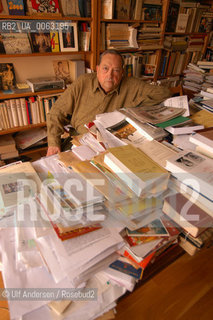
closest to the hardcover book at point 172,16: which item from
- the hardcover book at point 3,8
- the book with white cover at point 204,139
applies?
the hardcover book at point 3,8

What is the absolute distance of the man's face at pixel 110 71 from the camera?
1.59 meters

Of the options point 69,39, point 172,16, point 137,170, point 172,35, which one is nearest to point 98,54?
point 69,39

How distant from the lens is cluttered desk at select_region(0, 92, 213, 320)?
64cm

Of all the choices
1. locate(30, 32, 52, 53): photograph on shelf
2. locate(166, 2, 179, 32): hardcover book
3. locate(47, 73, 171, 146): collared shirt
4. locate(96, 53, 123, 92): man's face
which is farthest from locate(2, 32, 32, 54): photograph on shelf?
locate(166, 2, 179, 32): hardcover book

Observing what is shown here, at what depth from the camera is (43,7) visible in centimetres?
185

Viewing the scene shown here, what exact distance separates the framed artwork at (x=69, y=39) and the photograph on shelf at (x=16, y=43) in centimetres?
32

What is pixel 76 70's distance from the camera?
2334 millimetres

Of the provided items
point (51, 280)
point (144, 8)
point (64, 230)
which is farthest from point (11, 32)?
point (51, 280)

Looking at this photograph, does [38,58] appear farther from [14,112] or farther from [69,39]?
[14,112]

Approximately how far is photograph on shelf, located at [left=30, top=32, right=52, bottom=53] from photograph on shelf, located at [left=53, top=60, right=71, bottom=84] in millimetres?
298

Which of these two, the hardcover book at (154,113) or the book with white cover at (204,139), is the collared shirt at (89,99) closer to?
the hardcover book at (154,113)

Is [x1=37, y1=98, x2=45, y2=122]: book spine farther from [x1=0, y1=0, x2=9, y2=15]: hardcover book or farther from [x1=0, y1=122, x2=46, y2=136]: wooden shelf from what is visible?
[x1=0, y1=0, x2=9, y2=15]: hardcover book

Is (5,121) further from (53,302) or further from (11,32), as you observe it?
(53,302)

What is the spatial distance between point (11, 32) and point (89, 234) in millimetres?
1928
